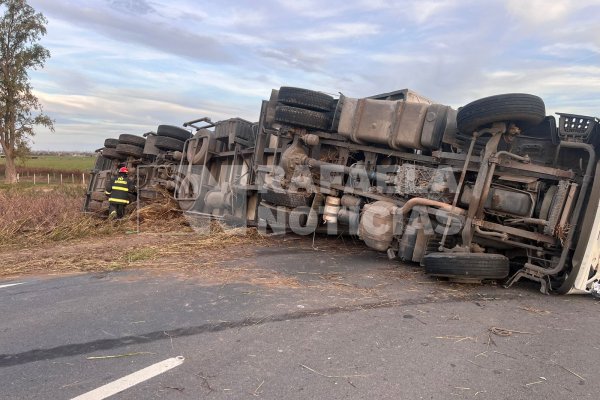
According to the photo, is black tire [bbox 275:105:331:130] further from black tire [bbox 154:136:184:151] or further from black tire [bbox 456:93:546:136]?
black tire [bbox 154:136:184:151]

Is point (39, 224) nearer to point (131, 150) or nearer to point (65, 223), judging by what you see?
point (65, 223)

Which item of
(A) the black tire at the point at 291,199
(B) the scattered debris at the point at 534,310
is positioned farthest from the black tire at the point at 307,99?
(B) the scattered debris at the point at 534,310

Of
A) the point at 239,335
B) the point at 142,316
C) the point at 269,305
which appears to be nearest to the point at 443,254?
the point at 269,305

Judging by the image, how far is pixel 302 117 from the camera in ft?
21.5

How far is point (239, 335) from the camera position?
128 inches

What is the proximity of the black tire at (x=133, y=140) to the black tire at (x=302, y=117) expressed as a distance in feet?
23.1

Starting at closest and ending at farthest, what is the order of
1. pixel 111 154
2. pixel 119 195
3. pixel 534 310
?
pixel 534 310 → pixel 119 195 → pixel 111 154

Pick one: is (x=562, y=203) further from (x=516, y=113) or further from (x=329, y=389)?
(x=329, y=389)

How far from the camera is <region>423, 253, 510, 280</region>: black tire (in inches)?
173

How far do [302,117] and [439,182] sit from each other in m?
2.21

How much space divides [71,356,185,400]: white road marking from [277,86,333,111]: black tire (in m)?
4.47

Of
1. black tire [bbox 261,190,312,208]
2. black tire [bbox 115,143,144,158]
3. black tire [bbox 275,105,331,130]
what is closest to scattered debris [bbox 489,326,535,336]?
black tire [bbox 261,190,312,208]

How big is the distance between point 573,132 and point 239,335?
12.6 feet

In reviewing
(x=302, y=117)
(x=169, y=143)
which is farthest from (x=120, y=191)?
(x=302, y=117)
